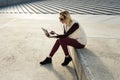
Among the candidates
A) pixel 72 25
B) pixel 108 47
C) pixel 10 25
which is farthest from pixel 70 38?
pixel 10 25

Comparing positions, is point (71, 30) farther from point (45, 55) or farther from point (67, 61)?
point (45, 55)

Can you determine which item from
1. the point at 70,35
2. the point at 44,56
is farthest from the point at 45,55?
the point at 70,35

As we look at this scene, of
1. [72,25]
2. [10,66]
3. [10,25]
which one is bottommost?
[10,25]

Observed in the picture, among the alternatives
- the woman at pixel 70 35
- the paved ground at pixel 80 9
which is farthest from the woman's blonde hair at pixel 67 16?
the paved ground at pixel 80 9

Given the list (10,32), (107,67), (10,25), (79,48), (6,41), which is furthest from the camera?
(10,25)

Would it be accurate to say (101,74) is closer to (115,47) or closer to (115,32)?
(115,47)

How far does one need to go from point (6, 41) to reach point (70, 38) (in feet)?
8.37

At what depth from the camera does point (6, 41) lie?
246 inches

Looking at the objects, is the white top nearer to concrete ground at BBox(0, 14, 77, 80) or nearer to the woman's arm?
the woman's arm

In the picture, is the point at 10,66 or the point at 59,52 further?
the point at 59,52

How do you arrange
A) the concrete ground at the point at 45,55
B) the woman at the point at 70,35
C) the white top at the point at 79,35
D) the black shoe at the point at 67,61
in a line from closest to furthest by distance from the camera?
1. the concrete ground at the point at 45,55
2. the woman at the point at 70,35
3. the white top at the point at 79,35
4. the black shoe at the point at 67,61

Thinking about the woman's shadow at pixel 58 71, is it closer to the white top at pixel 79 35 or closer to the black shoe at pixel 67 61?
the black shoe at pixel 67 61

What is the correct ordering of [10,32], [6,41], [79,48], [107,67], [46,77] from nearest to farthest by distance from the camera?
[107,67]
[46,77]
[79,48]
[6,41]
[10,32]

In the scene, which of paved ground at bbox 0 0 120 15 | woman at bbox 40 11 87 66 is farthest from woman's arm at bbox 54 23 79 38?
paved ground at bbox 0 0 120 15
